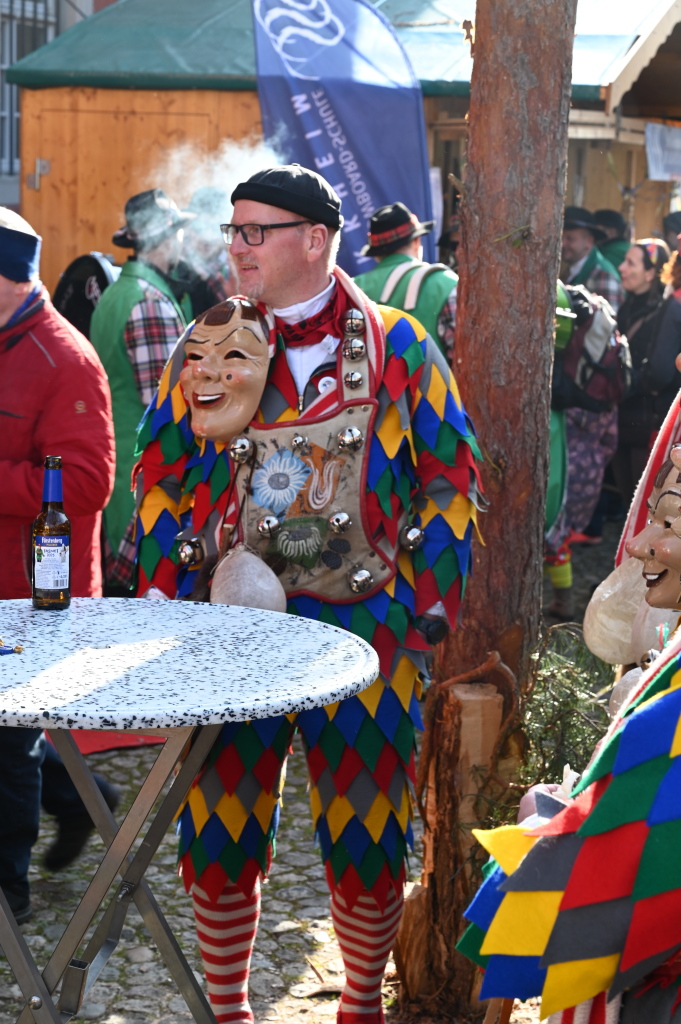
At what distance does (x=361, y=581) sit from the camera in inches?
108

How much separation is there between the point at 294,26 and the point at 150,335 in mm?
1836

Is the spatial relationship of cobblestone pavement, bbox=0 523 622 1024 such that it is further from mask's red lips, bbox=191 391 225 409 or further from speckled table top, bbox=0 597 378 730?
mask's red lips, bbox=191 391 225 409

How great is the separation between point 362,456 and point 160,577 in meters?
0.55

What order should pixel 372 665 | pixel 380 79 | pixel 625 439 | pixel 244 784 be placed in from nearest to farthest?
pixel 372 665
pixel 244 784
pixel 380 79
pixel 625 439

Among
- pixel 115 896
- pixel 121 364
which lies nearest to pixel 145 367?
pixel 121 364

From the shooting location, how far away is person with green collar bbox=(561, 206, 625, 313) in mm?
7773

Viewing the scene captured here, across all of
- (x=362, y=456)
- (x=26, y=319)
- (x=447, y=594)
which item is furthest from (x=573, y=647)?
(x=26, y=319)

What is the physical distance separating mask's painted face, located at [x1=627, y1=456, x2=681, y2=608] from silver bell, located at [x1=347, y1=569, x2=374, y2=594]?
0.85 metres

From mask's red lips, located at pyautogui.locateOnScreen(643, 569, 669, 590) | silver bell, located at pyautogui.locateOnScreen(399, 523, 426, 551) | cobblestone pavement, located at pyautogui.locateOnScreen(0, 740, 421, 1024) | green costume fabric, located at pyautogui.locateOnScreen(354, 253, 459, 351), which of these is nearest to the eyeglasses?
silver bell, located at pyautogui.locateOnScreen(399, 523, 426, 551)

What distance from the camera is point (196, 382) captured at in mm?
2766

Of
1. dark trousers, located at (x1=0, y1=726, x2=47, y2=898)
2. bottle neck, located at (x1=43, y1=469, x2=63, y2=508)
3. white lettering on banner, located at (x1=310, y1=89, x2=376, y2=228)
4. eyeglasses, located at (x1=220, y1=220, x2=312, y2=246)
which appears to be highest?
white lettering on banner, located at (x1=310, y1=89, x2=376, y2=228)

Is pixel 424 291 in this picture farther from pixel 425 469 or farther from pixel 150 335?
pixel 425 469

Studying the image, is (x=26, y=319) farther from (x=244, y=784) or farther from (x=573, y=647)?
(x=573, y=647)

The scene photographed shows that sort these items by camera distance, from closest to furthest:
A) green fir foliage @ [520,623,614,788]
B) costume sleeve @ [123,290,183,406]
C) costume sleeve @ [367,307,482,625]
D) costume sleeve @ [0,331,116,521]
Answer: costume sleeve @ [367,307,482,625], green fir foliage @ [520,623,614,788], costume sleeve @ [0,331,116,521], costume sleeve @ [123,290,183,406]
